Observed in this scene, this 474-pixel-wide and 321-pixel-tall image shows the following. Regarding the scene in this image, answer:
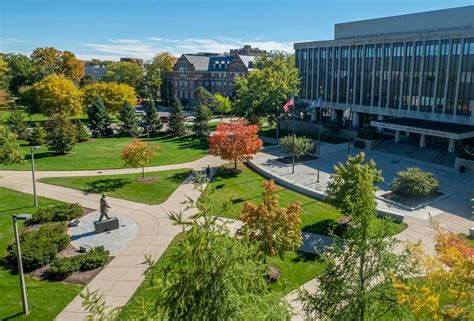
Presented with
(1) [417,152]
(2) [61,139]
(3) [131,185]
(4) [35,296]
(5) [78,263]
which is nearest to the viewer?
(4) [35,296]

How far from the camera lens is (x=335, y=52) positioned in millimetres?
58594

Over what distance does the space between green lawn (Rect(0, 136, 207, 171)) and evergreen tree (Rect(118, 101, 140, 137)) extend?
132 inches

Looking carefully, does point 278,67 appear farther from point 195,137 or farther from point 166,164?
point 166,164

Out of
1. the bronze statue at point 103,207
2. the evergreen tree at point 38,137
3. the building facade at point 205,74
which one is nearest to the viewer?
the bronze statue at point 103,207

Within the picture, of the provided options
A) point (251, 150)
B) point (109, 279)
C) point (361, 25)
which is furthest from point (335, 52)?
point (109, 279)

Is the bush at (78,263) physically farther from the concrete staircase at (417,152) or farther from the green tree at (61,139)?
the concrete staircase at (417,152)

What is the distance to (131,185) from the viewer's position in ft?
107

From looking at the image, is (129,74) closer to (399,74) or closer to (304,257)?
(399,74)

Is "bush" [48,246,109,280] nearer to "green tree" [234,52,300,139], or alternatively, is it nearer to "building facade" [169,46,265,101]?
"green tree" [234,52,300,139]

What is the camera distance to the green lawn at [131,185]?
3007cm

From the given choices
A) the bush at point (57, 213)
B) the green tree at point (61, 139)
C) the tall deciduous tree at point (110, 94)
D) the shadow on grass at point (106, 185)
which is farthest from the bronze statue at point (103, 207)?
the tall deciduous tree at point (110, 94)

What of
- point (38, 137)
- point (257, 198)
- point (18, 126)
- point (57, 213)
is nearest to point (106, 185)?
point (57, 213)

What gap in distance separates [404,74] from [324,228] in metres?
32.3

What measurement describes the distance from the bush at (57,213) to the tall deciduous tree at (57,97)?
1467 inches
